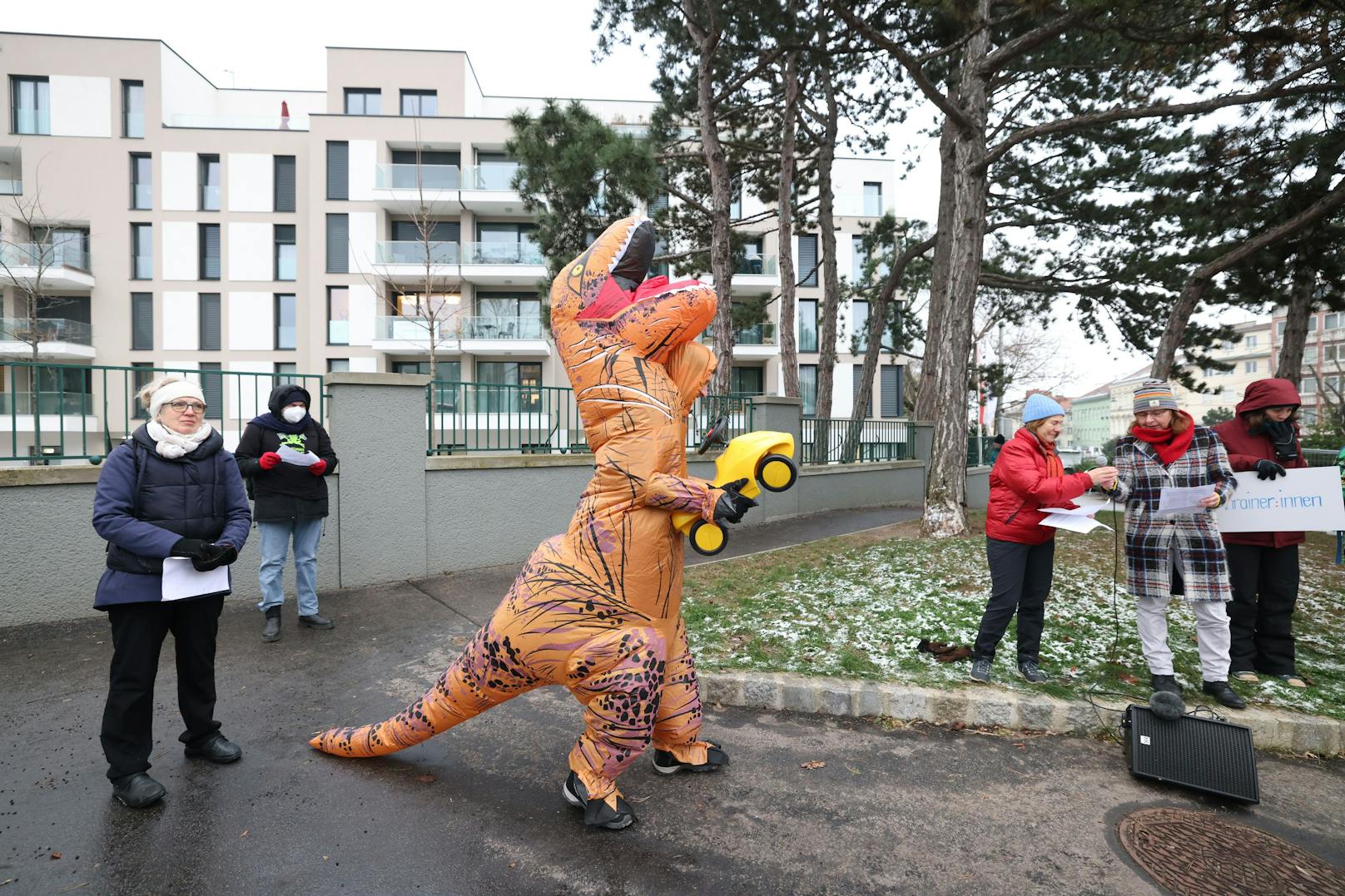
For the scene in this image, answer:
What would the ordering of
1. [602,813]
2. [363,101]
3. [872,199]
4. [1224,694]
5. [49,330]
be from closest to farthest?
[602,813] < [1224,694] < [49,330] < [363,101] < [872,199]

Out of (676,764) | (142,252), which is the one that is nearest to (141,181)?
(142,252)

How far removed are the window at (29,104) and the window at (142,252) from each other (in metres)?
4.29

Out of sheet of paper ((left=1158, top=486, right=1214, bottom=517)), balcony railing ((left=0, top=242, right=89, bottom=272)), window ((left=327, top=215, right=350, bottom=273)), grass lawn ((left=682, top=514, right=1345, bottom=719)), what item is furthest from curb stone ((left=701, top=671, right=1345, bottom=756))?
balcony railing ((left=0, top=242, right=89, bottom=272))

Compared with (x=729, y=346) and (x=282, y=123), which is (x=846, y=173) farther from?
(x=282, y=123)

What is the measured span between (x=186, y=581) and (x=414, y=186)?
2405 cm

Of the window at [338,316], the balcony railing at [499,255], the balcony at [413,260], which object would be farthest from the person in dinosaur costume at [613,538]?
the window at [338,316]

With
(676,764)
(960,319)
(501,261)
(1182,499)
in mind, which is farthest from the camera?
(501,261)

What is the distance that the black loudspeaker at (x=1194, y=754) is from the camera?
3.04m

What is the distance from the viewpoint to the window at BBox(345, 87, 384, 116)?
2553 centimetres

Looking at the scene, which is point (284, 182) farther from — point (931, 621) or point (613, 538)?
point (613, 538)

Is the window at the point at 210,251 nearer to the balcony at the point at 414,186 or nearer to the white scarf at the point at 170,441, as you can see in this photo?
the balcony at the point at 414,186

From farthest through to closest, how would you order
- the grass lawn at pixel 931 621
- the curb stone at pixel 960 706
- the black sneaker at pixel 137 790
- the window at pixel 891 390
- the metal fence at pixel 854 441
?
the window at pixel 891 390
the metal fence at pixel 854 441
the grass lawn at pixel 931 621
the curb stone at pixel 960 706
the black sneaker at pixel 137 790

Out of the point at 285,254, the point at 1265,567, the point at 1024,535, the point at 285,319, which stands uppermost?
the point at 285,254

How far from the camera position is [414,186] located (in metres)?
23.9
